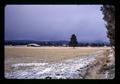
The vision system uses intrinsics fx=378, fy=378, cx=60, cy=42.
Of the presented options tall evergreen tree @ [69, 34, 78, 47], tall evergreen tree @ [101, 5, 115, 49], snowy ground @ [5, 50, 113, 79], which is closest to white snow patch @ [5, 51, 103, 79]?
snowy ground @ [5, 50, 113, 79]

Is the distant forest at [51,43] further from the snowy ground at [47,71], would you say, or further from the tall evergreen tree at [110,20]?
the snowy ground at [47,71]

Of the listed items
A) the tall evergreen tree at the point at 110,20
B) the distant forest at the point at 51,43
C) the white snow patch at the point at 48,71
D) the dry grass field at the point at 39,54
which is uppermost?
the tall evergreen tree at the point at 110,20

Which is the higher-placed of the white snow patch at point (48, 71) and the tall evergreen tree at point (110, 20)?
the tall evergreen tree at point (110, 20)

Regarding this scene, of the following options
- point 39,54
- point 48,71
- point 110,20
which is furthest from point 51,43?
point 110,20

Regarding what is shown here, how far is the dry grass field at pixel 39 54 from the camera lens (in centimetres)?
468

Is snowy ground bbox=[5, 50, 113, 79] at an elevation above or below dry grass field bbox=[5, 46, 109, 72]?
below

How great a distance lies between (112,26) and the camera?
4.69m

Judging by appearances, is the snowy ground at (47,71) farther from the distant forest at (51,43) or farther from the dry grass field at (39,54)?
the distant forest at (51,43)

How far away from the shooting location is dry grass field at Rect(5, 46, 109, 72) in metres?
4.68

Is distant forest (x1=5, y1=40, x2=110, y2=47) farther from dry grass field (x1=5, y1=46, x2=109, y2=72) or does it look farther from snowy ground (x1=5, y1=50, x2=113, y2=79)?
snowy ground (x1=5, y1=50, x2=113, y2=79)

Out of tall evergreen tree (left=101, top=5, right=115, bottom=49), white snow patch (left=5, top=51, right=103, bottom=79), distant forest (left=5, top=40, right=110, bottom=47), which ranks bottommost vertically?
white snow patch (left=5, top=51, right=103, bottom=79)

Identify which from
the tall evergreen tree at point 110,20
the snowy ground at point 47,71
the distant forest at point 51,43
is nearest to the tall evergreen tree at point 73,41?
the distant forest at point 51,43
